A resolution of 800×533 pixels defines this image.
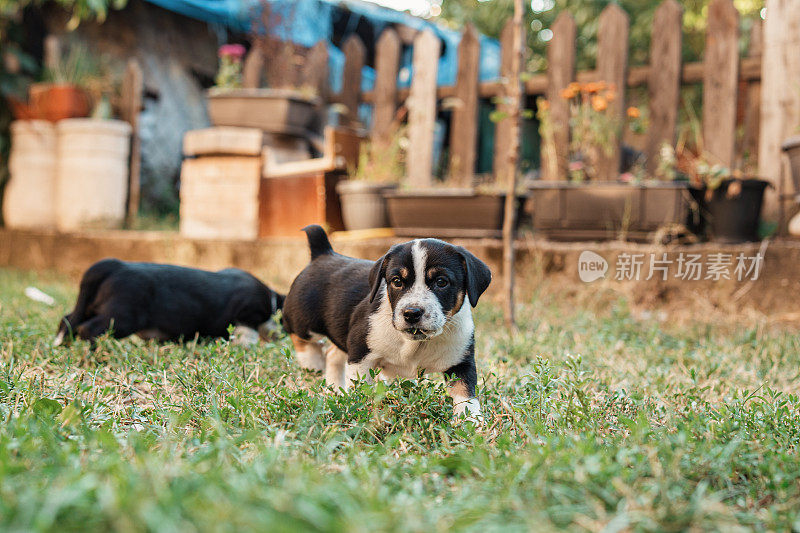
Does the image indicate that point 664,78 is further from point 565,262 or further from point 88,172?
point 88,172

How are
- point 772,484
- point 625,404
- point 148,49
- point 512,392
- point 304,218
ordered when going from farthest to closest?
point 148,49, point 304,218, point 512,392, point 625,404, point 772,484

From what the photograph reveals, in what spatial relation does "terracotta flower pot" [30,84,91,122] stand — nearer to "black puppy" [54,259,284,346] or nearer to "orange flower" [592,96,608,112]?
"black puppy" [54,259,284,346]

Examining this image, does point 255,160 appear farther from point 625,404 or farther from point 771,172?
point 625,404

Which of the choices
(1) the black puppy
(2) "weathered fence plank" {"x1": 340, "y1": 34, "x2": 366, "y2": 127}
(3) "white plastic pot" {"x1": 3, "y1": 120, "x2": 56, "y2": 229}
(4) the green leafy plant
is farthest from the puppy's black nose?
(4) the green leafy plant

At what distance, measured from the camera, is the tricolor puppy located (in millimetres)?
2445

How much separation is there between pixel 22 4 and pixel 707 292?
8.53 m

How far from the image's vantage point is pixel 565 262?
5.14 m

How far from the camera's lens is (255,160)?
6.69 meters

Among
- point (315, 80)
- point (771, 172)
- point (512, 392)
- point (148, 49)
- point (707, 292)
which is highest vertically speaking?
point (148, 49)

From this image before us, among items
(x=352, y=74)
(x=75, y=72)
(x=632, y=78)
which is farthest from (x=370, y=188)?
(x=75, y=72)

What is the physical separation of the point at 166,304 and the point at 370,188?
2381 millimetres

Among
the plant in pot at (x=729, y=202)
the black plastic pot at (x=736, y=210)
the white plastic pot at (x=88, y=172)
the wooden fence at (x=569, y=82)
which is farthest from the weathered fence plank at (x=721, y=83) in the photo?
the white plastic pot at (x=88, y=172)

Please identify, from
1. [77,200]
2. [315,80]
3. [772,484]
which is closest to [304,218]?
[315,80]

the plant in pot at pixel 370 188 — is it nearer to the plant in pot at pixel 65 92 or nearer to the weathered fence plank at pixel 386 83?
the weathered fence plank at pixel 386 83
